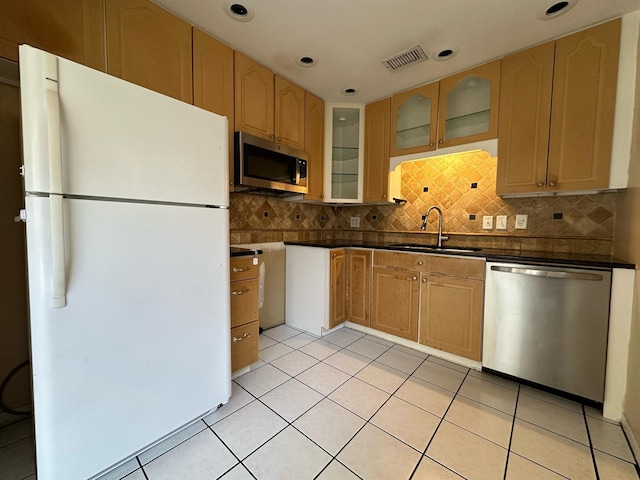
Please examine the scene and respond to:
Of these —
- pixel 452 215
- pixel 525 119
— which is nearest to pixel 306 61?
pixel 525 119

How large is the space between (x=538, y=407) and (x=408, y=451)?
944 millimetres

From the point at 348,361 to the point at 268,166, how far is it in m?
1.71

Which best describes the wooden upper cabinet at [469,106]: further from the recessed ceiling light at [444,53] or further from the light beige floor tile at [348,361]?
the light beige floor tile at [348,361]

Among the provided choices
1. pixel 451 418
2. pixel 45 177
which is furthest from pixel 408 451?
pixel 45 177

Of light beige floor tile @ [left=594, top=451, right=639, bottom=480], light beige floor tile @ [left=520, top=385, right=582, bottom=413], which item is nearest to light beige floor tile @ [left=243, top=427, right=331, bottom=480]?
light beige floor tile @ [left=594, top=451, right=639, bottom=480]

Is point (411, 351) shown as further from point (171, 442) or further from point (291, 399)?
point (171, 442)

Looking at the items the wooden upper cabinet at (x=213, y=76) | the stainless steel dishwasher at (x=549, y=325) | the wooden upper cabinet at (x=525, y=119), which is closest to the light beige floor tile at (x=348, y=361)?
the stainless steel dishwasher at (x=549, y=325)

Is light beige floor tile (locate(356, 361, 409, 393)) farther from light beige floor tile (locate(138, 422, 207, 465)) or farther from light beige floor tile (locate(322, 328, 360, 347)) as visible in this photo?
light beige floor tile (locate(138, 422, 207, 465))

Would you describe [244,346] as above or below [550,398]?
above

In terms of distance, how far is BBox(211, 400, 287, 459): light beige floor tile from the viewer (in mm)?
1251

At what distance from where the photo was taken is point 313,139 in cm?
264

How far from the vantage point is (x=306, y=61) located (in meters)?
2.09

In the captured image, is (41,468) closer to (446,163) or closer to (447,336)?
(447,336)

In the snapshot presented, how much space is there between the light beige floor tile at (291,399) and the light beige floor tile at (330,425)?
50mm
